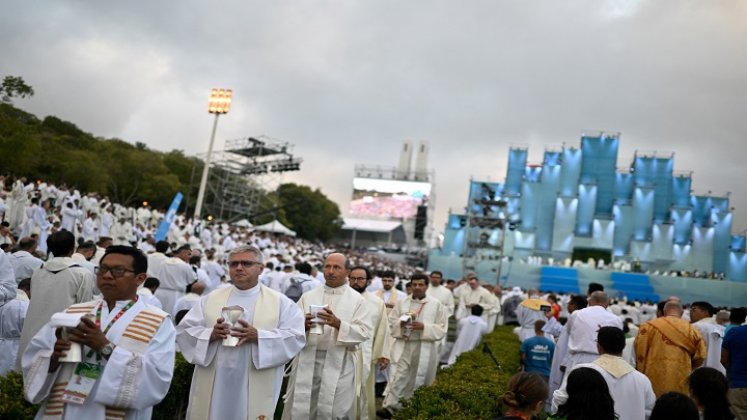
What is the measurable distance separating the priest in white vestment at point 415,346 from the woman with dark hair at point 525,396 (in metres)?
5.42

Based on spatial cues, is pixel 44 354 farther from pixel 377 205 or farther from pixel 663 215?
pixel 377 205

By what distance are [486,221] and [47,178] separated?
82.7ft

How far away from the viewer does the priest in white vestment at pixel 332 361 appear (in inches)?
247

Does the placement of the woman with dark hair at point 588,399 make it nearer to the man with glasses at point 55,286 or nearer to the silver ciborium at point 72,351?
the silver ciborium at point 72,351

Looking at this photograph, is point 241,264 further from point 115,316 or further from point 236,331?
point 115,316

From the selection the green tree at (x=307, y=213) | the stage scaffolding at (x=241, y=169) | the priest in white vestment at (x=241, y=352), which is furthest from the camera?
the green tree at (x=307, y=213)

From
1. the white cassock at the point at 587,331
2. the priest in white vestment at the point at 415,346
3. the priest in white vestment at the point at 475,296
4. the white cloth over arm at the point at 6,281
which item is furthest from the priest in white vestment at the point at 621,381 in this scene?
the priest in white vestment at the point at 475,296

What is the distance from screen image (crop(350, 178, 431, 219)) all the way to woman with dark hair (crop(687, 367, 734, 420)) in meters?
79.8

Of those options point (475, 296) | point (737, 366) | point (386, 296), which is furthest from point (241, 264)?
point (475, 296)

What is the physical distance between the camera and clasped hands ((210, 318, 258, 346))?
4.46m

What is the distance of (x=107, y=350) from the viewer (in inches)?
127

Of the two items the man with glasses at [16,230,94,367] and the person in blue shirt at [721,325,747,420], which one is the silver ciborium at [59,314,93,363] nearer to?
the man with glasses at [16,230,94,367]

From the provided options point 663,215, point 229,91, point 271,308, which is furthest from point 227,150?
point 271,308

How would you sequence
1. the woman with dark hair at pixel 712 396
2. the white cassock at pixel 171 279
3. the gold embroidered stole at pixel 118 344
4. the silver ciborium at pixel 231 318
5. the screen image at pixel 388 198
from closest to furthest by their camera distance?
the gold embroidered stole at pixel 118 344
the woman with dark hair at pixel 712 396
the silver ciborium at pixel 231 318
the white cassock at pixel 171 279
the screen image at pixel 388 198
